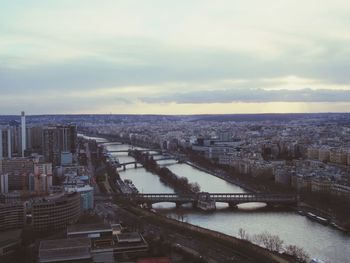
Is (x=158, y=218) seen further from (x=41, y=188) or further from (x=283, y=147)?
(x=283, y=147)

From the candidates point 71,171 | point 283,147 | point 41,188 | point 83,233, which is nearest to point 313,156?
point 283,147

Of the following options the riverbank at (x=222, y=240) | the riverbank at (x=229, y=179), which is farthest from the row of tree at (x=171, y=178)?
the riverbank at (x=222, y=240)

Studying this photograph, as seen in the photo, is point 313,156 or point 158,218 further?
point 313,156

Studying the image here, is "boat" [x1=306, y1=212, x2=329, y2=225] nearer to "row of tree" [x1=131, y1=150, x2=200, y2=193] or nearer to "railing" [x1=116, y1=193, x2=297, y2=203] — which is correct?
"railing" [x1=116, y1=193, x2=297, y2=203]

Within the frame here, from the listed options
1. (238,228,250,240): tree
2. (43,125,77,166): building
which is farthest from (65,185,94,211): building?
(43,125,77,166): building

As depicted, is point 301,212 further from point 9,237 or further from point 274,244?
point 9,237

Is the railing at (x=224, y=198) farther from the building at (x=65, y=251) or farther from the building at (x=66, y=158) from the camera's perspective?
the building at (x=66, y=158)
